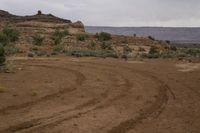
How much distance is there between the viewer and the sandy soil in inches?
432

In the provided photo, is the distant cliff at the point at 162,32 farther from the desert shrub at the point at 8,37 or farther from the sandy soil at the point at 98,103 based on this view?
the sandy soil at the point at 98,103

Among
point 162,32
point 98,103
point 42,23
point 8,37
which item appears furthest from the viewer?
point 162,32

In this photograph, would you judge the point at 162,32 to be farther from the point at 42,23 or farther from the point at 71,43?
the point at 71,43

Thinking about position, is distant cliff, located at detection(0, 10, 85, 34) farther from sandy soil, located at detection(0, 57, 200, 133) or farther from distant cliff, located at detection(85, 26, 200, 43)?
distant cliff, located at detection(85, 26, 200, 43)

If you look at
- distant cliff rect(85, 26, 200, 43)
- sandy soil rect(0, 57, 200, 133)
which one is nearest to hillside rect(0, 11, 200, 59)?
sandy soil rect(0, 57, 200, 133)

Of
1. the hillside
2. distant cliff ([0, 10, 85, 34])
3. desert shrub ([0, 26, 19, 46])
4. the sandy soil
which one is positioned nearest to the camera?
the sandy soil

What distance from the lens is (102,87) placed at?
17562 mm

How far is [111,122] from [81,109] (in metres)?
1.76

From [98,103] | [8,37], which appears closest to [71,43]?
[8,37]

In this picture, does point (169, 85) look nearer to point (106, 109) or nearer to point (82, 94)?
point (82, 94)

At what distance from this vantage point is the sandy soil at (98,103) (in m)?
11.0

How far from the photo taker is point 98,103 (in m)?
14.0

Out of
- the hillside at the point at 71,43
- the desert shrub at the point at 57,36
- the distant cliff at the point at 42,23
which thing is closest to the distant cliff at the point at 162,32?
the distant cliff at the point at 42,23

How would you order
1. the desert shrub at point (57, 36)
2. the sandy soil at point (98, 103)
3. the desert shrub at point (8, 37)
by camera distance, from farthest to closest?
the desert shrub at point (57, 36)
the desert shrub at point (8, 37)
the sandy soil at point (98, 103)
